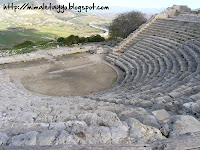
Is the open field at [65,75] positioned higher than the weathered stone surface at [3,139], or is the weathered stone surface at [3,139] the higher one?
the weathered stone surface at [3,139]

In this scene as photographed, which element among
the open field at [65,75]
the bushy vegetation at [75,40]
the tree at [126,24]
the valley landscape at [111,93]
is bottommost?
the open field at [65,75]

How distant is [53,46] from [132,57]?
12.4 m

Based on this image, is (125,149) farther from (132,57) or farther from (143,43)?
(143,43)

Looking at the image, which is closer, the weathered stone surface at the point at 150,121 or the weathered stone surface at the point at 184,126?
the weathered stone surface at the point at 184,126

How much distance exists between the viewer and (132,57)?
16.0 m

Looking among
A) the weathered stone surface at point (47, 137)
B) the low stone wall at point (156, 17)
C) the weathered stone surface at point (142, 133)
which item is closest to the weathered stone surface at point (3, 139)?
the weathered stone surface at point (47, 137)

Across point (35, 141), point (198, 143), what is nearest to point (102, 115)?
point (35, 141)

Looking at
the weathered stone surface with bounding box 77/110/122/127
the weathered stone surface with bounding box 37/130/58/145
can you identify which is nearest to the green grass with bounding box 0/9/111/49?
the weathered stone surface with bounding box 77/110/122/127

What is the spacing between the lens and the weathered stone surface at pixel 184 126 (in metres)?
3.11

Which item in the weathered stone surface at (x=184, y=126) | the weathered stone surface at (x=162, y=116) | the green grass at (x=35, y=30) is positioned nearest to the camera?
the weathered stone surface at (x=184, y=126)

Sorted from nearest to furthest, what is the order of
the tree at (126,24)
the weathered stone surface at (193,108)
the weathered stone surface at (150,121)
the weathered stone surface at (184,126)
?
the weathered stone surface at (184,126) < the weathered stone surface at (150,121) < the weathered stone surface at (193,108) < the tree at (126,24)

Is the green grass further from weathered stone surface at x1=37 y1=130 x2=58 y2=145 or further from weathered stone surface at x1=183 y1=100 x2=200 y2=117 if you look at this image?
weathered stone surface at x1=183 y1=100 x2=200 y2=117

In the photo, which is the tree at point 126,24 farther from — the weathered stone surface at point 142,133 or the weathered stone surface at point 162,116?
the weathered stone surface at point 142,133

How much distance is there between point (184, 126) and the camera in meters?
3.24
